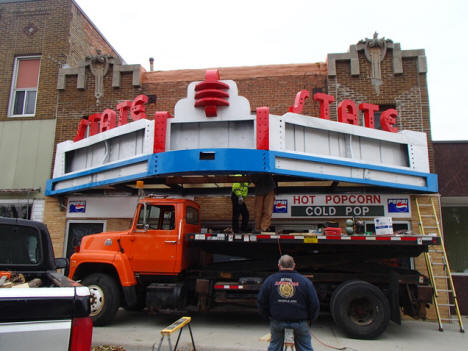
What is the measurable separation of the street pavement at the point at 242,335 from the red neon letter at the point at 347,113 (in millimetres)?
4527

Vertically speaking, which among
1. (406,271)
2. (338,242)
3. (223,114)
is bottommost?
(406,271)

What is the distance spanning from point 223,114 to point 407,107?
233 inches

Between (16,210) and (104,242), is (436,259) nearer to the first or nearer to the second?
(104,242)

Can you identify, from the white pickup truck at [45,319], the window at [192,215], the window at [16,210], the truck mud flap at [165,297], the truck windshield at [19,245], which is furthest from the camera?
the window at [16,210]

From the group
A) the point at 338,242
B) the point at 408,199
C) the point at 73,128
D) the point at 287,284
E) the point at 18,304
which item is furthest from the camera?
the point at 73,128

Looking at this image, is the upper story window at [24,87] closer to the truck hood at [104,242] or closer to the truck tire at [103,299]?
the truck hood at [104,242]

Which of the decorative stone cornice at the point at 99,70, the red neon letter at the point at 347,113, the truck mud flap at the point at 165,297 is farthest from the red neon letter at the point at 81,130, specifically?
the red neon letter at the point at 347,113

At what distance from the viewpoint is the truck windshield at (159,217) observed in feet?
25.3

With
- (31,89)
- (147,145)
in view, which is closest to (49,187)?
(31,89)

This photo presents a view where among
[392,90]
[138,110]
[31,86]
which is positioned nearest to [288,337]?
[138,110]

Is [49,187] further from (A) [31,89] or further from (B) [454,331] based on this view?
(B) [454,331]

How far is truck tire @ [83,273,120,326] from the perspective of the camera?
23.9 feet

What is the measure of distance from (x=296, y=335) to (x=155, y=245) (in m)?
3.99

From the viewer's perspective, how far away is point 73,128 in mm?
11953
